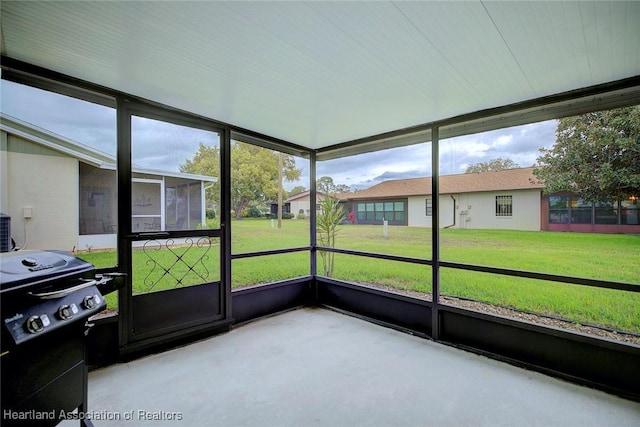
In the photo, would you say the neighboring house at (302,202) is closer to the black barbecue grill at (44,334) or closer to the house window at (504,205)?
the house window at (504,205)

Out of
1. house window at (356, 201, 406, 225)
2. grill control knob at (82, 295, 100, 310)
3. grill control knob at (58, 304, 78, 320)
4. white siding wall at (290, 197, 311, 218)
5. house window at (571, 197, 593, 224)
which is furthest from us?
white siding wall at (290, 197, 311, 218)

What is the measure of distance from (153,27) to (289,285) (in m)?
3.42

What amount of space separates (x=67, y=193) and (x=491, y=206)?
15.3ft

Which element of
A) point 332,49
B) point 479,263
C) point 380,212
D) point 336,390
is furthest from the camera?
point 380,212

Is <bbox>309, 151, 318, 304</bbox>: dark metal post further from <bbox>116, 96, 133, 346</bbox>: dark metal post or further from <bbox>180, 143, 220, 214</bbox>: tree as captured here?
<bbox>116, 96, 133, 346</bbox>: dark metal post

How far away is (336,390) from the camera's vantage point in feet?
7.48

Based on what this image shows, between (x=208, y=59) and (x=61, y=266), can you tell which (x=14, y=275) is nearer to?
(x=61, y=266)

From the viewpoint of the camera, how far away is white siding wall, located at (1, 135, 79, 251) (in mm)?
2242

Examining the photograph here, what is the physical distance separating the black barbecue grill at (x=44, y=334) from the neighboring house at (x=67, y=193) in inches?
50.9

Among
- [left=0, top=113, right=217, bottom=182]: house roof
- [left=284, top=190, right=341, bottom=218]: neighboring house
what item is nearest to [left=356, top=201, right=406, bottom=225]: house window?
[left=284, top=190, right=341, bottom=218]: neighboring house

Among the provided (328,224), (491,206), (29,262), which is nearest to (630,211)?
(491,206)

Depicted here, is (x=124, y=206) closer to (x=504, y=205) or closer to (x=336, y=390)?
(x=336, y=390)

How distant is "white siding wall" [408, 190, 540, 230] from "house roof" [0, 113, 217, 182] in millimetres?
3232

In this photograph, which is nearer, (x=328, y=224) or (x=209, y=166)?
(x=209, y=166)
